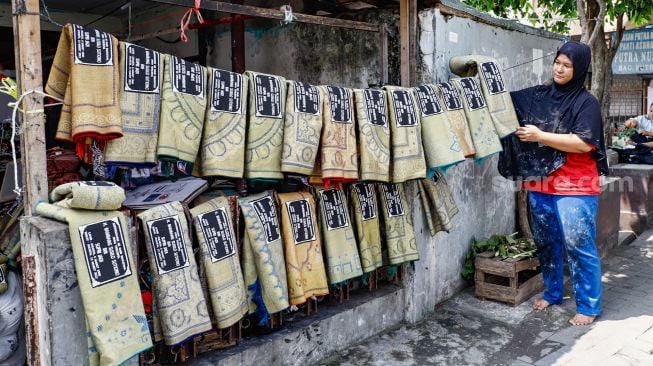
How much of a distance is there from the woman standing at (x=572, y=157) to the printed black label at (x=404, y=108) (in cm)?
103

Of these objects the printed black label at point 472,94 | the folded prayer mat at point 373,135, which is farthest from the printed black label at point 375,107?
the printed black label at point 472,94

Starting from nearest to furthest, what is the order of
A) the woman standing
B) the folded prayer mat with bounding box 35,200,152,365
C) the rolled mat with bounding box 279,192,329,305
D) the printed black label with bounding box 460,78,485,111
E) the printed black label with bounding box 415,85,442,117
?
1. the folded prayer mat with bounding box 35,200,152,365
2. the rolled mat with bounding box 279,192,329,305
3. the printed black label with bounding box 415,85,442,117
4. the printed black label with bounding box 460,78,485,111
5. the woman standing

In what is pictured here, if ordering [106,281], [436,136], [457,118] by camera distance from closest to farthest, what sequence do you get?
[106,281], [436,136], [457,118]

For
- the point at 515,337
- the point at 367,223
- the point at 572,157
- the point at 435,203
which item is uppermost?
the point at 572,157

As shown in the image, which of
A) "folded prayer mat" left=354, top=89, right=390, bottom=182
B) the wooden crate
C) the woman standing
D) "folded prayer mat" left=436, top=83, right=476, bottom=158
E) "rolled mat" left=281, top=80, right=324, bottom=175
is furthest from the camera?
the wooden crate

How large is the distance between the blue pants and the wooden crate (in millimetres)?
219

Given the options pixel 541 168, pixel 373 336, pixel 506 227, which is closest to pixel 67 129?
pixel 373 336

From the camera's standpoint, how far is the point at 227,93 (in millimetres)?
3205

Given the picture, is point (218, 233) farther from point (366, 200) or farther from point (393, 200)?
point (393, 200)

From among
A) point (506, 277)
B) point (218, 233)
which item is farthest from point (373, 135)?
point (506, 277)

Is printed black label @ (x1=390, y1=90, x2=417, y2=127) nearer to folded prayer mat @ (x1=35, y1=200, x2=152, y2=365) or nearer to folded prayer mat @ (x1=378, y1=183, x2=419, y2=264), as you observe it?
folded prayer mat @ (x1=378, y1=183, x2=419, y2=264)

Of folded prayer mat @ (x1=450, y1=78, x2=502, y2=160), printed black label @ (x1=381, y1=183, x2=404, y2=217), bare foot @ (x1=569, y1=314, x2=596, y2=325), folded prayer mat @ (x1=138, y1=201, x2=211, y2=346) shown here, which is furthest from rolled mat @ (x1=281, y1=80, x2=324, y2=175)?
bare foot @ (x1=569, y1=314, x2=596, y2=325)

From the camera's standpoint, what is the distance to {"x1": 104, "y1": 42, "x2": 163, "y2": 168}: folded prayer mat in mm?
2814

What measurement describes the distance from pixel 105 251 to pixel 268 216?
1.16 metres
